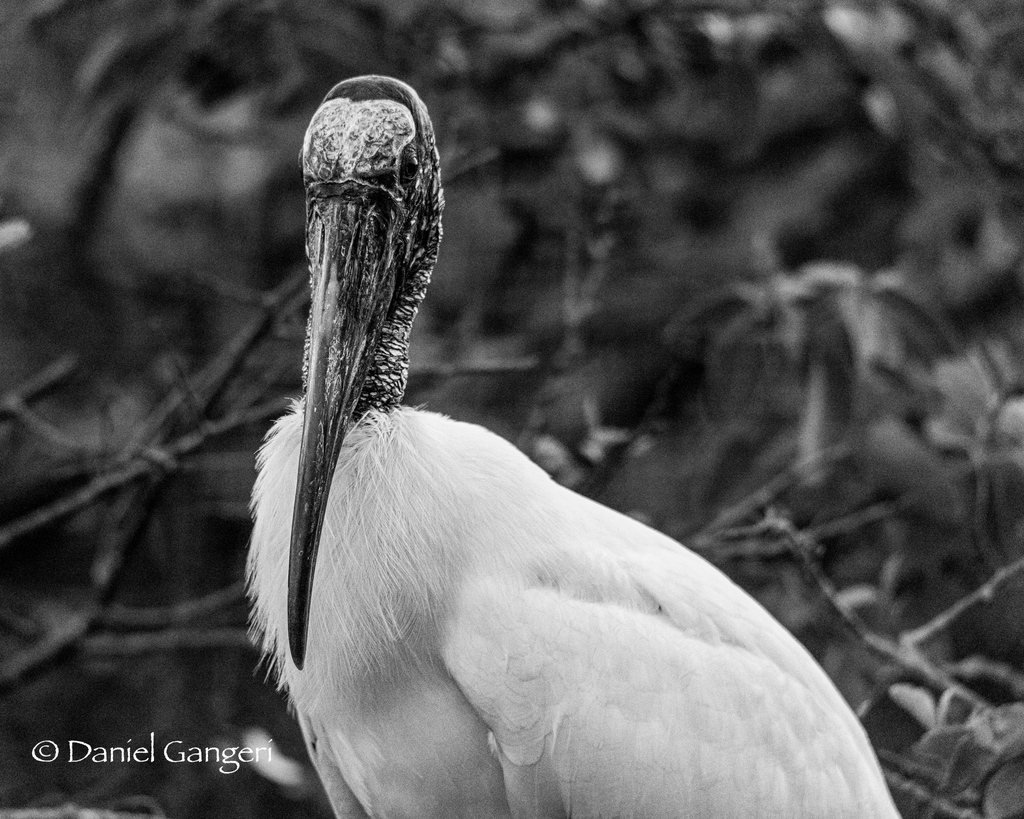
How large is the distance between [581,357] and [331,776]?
56.7 inches

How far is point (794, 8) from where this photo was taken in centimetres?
361

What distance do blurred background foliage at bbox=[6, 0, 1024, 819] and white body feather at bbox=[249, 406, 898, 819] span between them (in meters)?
0.30

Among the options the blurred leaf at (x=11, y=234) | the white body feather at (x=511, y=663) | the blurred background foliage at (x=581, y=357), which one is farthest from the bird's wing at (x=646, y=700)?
the blurred leaf at (x=11, y=234)

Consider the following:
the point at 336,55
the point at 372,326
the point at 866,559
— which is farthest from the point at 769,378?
the point at 372,326

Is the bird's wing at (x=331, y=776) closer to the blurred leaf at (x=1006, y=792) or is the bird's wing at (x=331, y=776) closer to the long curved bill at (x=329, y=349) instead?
the long curved bill at (x=329, y=349)

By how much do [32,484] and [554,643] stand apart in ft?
5.10

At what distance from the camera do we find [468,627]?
226cm

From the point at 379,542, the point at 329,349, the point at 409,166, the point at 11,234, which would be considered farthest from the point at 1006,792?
the point at 11,234

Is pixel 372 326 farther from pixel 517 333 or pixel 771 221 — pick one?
pixel 771 221

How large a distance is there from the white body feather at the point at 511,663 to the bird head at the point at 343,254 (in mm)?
221

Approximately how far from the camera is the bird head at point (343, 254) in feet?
6.76

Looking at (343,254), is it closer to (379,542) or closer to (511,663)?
(379,542)

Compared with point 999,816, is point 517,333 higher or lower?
lower

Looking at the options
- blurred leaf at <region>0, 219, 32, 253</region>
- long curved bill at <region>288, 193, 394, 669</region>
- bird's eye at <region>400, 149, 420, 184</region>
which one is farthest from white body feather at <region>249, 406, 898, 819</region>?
blurred leaf at <region>0, 219, 32, 253</region>
